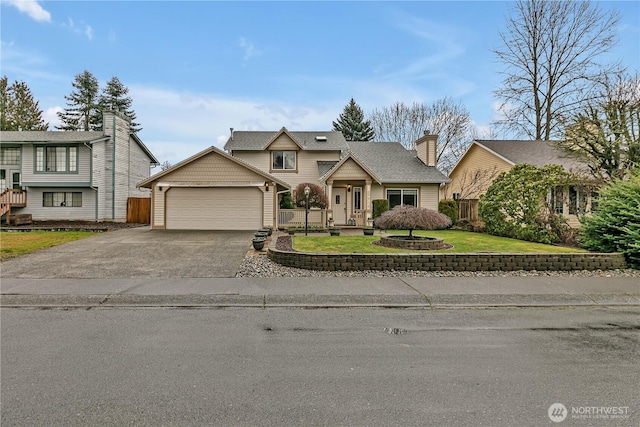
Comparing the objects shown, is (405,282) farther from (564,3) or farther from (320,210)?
(564,3)

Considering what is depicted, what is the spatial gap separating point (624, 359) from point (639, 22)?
17.0 metres

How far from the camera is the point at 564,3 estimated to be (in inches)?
958

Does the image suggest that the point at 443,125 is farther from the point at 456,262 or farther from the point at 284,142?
the point at 456,262

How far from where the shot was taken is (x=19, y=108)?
1615 inches

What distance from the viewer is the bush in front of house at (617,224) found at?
888 cm

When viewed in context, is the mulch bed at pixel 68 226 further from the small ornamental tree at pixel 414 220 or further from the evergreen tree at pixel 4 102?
the evergreen tree at pixel 4 102

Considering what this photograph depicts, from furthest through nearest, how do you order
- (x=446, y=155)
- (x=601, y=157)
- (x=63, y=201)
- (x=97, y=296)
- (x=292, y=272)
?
1. (x=446, y=155)
2. (x=63, y=201)
3. (x=601, y=157)
4. (x=292, y=272)
5. (x=97, y=296)

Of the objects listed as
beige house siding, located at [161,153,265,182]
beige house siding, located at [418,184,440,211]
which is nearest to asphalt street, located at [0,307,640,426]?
beige house siding, located at [161,153,265,182]

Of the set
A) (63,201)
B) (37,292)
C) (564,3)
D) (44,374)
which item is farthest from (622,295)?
(63,201)

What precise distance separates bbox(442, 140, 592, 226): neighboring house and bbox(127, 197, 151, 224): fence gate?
861 inches

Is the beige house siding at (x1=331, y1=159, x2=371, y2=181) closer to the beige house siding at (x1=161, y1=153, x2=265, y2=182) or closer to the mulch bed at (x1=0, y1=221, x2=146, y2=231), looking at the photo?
the beige house siding at (x1=161, y1=153, x2=265, y2=182)

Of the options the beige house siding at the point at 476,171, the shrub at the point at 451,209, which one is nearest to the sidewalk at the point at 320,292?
the shrub at the point at 451,209

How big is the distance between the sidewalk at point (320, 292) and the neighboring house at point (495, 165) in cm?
1010

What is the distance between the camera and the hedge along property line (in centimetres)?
848
